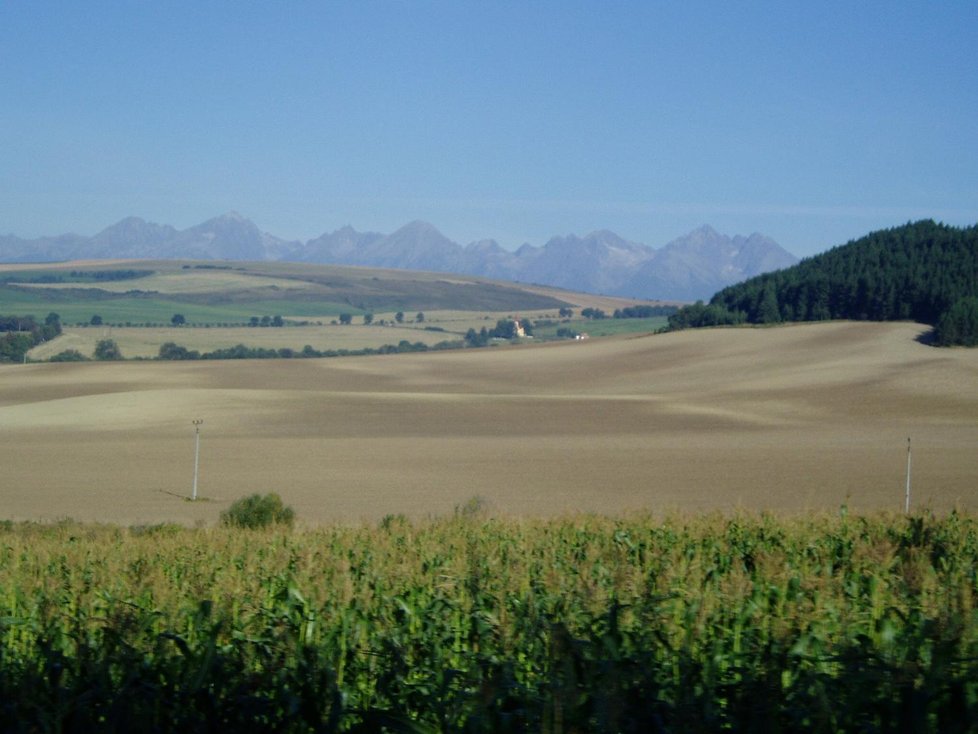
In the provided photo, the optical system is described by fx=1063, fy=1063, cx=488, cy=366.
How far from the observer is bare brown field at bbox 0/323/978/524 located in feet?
88.2

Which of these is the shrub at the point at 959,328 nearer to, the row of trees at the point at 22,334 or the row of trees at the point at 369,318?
the row of trees at the point at 22,334

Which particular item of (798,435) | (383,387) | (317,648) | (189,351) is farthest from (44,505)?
(189,351)

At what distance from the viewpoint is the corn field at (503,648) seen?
355 cm

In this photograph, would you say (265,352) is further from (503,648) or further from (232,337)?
(503,648)

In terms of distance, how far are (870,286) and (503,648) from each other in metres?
86.5

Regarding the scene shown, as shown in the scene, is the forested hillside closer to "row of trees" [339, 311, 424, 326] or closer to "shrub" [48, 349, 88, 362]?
"row of trees" [339, 311, 424, 326]

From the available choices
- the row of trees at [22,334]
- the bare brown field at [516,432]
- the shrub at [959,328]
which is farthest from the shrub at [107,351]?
the shrub at [959,328]

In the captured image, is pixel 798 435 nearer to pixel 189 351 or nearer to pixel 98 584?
pixel 98 584

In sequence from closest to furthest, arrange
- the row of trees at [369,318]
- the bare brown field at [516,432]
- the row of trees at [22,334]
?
the bare brown field at [516,432]
the row of trees at [22,334]
the row of trees at [369,318]

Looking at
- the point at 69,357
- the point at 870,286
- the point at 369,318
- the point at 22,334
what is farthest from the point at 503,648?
the point at 369,318

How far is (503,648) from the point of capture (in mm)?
4469

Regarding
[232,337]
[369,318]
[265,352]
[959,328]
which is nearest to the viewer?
[959,328]

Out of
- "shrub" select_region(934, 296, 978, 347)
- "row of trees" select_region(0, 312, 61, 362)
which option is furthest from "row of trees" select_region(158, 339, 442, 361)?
"shrub" select_region(934, 296, 978, 347)

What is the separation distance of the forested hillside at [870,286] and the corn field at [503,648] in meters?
74.1
